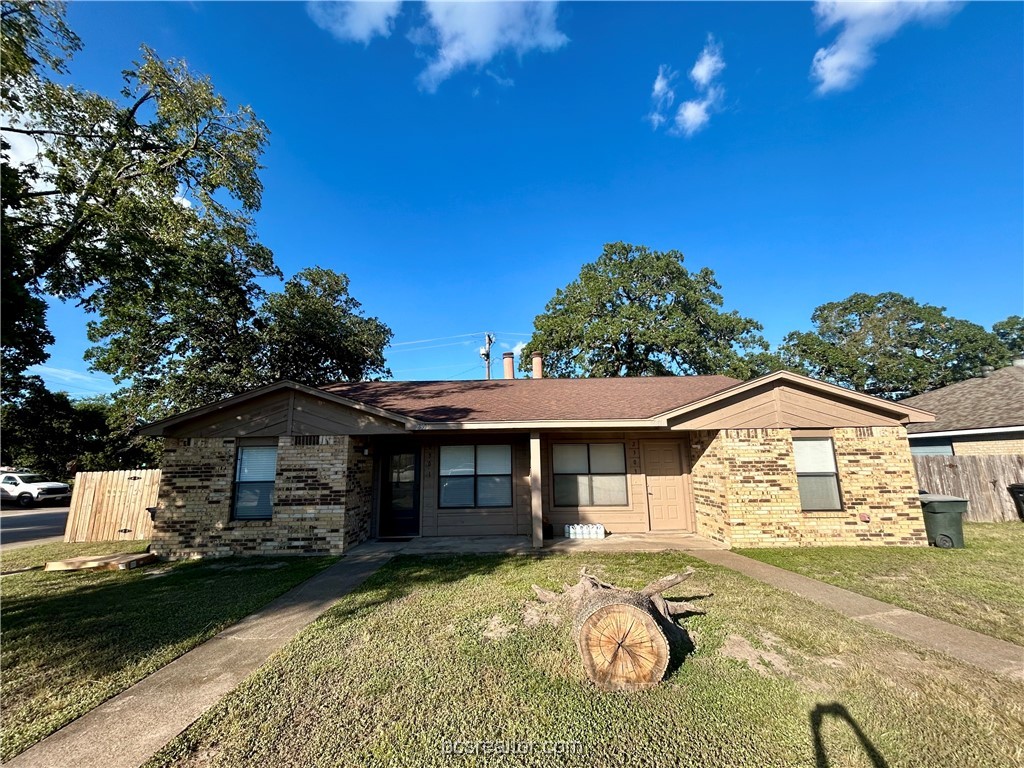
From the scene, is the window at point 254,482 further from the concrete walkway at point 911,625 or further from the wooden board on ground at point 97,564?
the concrete walkway at point 911,625

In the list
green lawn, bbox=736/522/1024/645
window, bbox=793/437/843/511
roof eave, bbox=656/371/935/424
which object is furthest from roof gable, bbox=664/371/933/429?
green lawn, bbox=736/522/1024/645

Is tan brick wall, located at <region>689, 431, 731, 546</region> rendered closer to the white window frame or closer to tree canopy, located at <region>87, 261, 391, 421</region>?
the white window frame

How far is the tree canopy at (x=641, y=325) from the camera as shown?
76.1ft

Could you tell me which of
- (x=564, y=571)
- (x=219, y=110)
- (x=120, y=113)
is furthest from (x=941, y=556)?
(x=120, y=113)

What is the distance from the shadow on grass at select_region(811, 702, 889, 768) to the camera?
8.67ft

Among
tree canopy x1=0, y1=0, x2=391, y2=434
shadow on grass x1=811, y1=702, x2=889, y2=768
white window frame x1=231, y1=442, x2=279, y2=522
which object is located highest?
tree canopy x1=0, y1=0, x2=391, y2=434

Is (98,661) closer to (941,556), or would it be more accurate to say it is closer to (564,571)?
(564,571)

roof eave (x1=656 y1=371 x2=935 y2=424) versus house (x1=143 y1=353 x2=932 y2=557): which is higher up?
roof eave (x1=656 y1=371 x2=935 y2=424)

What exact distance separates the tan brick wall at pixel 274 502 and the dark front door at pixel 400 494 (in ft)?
4.46

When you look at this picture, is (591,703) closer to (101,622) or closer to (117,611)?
(101,622)

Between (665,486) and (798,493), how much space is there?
8.83ft

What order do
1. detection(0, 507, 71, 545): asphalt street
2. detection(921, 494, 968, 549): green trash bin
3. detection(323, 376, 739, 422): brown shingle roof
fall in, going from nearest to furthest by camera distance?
1. detection(921, 494, 968, 549): green trash bin
2. detection(323, 376, 739, 422): brown shingle roof
3. detection(0, 507, 71, 545): asphalt street

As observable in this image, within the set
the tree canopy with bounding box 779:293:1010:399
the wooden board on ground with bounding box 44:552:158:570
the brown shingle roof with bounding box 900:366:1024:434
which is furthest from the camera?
the tree canopy with bounding box 779:293:1010:399

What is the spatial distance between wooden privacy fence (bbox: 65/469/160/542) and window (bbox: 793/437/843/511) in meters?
15.4
